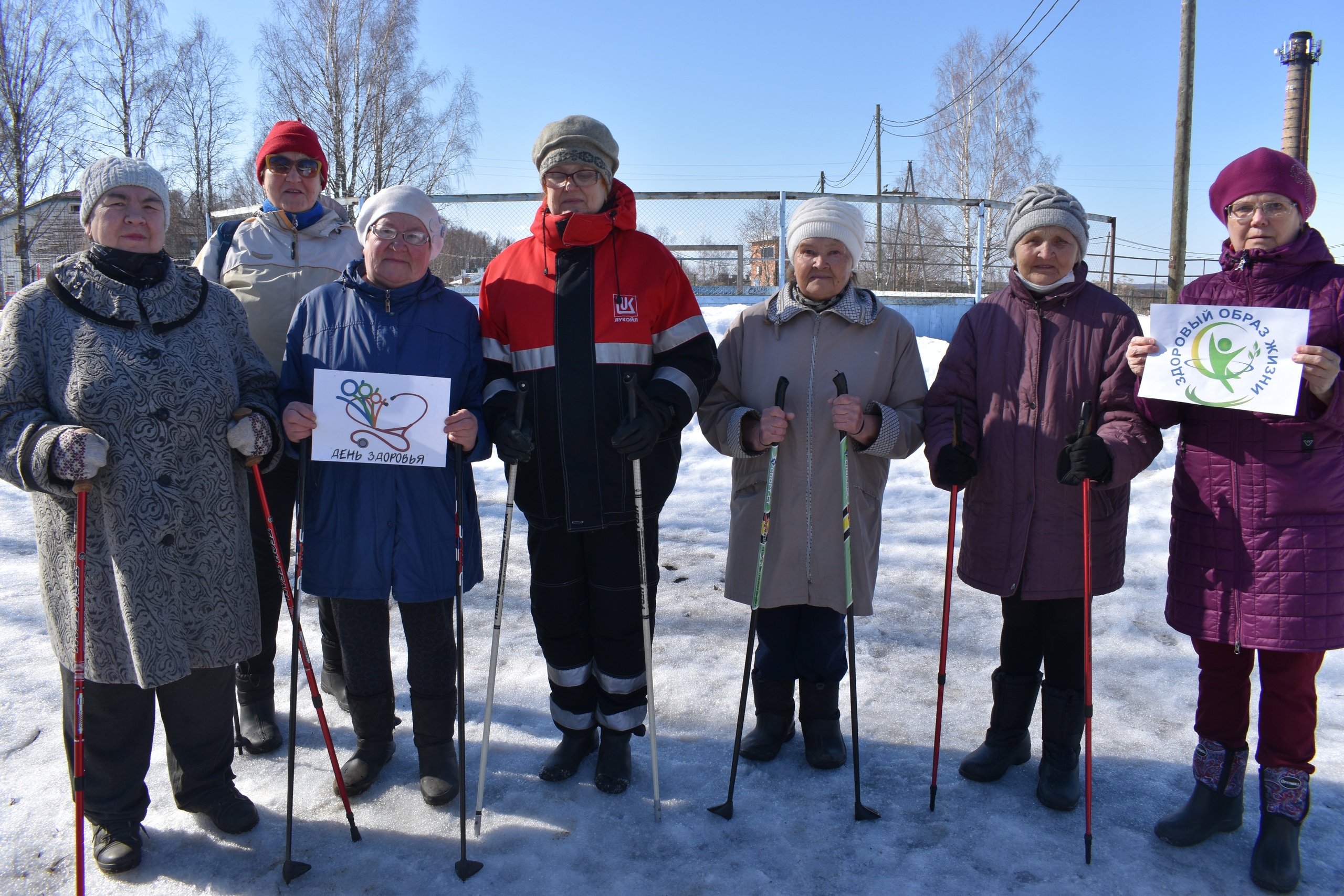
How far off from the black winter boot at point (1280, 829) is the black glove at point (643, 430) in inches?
89.0

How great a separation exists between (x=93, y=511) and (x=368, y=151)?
22.7 metres

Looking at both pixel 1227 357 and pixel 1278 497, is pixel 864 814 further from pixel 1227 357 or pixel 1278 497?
pixel 1227 357

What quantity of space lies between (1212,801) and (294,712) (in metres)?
2.99

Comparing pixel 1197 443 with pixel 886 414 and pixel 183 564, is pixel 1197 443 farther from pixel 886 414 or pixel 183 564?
pixel 183 564

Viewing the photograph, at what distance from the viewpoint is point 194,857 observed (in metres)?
2.60

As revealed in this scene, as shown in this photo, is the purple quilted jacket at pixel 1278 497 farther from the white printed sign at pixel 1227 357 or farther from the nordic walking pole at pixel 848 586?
the nordic walking pole at pixel 848 586

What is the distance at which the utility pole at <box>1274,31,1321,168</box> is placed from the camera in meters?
14.5

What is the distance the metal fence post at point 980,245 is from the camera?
1024 cm

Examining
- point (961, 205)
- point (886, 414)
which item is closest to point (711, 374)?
point (886, 414)

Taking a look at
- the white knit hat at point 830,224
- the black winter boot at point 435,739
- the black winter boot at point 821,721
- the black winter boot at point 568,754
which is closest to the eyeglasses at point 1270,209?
the white knit hat at point 830,224

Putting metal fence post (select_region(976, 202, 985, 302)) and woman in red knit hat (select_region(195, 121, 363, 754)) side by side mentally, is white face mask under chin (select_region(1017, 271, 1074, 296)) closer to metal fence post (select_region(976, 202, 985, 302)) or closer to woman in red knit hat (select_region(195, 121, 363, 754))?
woman in red knit hat (select_region(195, 121, 363, 754))

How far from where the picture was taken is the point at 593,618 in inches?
120

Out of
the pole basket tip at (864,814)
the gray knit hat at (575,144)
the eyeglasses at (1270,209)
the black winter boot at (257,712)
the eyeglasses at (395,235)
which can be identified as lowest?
the pole basket tip at (864,814)

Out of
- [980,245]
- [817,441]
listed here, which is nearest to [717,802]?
[817,441]
